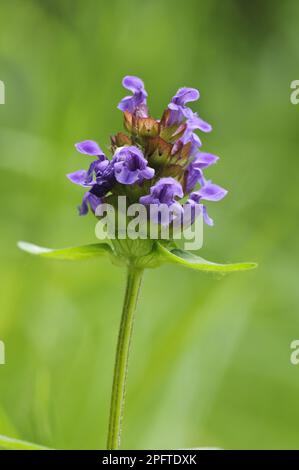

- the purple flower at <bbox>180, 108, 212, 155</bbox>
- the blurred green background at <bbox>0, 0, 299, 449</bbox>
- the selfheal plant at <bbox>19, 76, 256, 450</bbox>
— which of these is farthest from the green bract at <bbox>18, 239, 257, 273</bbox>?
the blurred green background at <bbox>0, 0, 299, 449</bbox>

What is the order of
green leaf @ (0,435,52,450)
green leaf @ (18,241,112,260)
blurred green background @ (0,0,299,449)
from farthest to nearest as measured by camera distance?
blurred green background @ (0,0,299,449) → green leaf @ (18,241,112,260) → green leaf @ (0,435,52,450)

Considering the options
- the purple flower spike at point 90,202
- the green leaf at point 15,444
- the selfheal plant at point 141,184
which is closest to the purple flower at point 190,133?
the selfheal plant at point 141,184

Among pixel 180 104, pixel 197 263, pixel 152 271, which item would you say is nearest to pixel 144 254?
pixel 197 263

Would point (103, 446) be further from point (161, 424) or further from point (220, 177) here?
point (220, 177)

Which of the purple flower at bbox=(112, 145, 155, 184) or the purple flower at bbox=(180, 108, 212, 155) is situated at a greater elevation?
the purple flower at bbox=(180, 108, 212, 155)

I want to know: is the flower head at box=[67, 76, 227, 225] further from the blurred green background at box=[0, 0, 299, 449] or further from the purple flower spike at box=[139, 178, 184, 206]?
the blurred green background at box=[0, 0, 299, 449]
